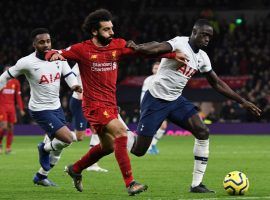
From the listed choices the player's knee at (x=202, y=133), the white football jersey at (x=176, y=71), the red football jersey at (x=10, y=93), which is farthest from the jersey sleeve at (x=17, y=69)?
the red football jersey at (x=10, y=93)

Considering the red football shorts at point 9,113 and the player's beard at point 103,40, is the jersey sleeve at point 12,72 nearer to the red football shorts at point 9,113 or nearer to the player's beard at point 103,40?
the player's beard at point 103,40

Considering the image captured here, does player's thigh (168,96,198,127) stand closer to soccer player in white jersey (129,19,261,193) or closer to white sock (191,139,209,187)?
soccer player in white jersey (129,19,261,193)

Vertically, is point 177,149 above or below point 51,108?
below

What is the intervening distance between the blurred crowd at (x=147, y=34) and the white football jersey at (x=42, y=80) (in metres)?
19.1

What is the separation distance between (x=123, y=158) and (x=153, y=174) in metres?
4.33

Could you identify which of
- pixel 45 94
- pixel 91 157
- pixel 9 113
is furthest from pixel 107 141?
pixel 9 113

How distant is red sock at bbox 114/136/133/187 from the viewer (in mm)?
9703

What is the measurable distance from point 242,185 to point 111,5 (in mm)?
32979

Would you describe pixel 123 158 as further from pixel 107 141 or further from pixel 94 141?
pixel 94 141

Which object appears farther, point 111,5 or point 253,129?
point 111,5

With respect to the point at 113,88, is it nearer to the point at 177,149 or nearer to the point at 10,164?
the point at 10,164

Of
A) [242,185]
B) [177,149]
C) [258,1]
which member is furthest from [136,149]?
[258,1]

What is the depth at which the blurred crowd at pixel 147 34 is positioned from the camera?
33031 mm

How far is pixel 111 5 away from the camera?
1670 inches
